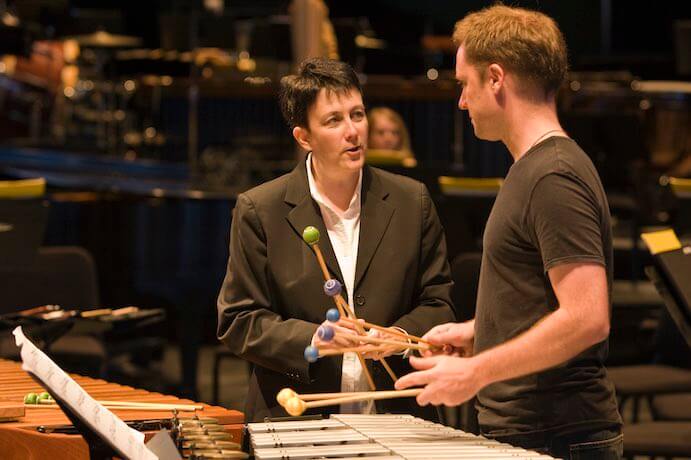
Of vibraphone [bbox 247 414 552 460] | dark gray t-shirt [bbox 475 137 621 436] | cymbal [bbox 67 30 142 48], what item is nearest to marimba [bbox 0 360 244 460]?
vibraphone [bbox 247 414 552 460]

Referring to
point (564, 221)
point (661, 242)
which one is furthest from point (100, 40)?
point (564, 221)

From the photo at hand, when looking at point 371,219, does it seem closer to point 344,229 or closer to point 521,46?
point 344,229

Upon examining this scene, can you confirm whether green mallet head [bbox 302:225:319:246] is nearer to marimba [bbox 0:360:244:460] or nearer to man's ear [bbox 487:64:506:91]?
marimba [bbox 0:360:244:460]

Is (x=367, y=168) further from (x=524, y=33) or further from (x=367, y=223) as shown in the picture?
(x=524, y=33)

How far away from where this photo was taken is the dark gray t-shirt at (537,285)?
269cm

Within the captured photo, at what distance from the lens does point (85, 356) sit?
5.85 m

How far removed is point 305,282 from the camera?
345 centimetres

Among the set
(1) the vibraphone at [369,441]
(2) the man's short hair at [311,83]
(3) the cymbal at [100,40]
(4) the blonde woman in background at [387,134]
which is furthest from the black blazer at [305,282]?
(3) the cymbal at [100,40]

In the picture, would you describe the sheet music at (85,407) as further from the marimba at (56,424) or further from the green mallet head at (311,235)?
the green mallet head at (311,235)

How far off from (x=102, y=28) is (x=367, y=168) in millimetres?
9861

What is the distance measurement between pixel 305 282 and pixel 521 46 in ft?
3.31

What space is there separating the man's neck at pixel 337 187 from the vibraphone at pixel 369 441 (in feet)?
2.48

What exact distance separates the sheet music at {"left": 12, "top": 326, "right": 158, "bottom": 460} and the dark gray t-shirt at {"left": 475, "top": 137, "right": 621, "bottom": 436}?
0.82m

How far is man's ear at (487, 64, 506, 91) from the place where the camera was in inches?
110
